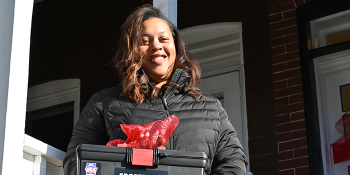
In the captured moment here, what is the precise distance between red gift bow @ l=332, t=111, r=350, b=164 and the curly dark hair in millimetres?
3354

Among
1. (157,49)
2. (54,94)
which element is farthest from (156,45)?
(54,94)

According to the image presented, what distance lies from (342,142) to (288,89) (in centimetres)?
82

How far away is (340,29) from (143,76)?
13.9ft

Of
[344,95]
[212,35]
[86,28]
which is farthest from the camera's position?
[86,28]

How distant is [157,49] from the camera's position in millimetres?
2941

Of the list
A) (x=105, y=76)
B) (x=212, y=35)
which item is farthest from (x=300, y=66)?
(x=105, y=76)

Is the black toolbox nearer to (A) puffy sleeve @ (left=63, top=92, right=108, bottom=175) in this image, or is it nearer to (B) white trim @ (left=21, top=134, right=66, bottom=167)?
(A) puffy sleeve @ (left=63, top=92, right=108, bottom=175)

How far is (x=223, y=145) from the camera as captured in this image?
277 cm

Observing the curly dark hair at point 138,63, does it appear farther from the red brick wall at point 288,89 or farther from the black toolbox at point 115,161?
the red brick wall at point 288,89

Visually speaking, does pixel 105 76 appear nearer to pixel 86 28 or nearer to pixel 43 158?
pixel 86 28

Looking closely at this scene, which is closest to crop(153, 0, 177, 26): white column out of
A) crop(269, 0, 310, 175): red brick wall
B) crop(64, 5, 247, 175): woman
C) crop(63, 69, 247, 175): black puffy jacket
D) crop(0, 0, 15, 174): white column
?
crop(64, 5, 247, 175): woman

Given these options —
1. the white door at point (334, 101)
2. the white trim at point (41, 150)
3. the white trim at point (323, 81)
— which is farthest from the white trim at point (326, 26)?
the white trim at point (41, 150)

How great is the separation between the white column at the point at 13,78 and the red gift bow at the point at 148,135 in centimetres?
51

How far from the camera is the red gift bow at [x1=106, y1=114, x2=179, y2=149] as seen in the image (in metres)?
2.32
